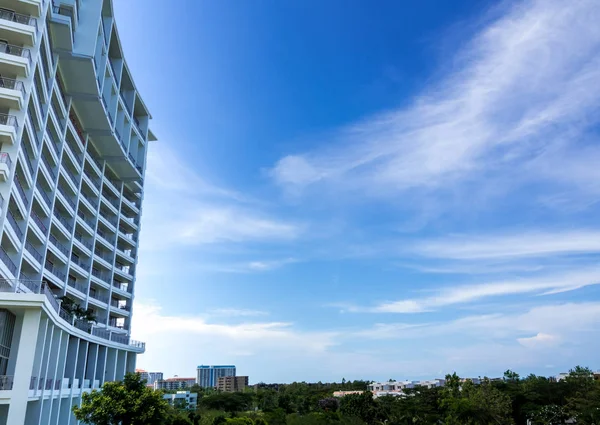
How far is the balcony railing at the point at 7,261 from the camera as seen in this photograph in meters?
26.5

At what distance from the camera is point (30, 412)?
85.8 ft

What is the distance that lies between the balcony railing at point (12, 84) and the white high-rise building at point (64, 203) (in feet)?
0.39

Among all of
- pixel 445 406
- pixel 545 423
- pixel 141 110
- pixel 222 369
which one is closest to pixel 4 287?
pixel 141 110

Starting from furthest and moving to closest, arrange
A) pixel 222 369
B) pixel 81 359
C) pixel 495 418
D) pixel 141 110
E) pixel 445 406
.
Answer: pixel 222 369 < pixel 141 110 < pixel 445 406 < pixel 495 418 < pixel 81 359

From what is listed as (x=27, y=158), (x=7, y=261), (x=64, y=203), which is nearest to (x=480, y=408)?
(x=64, y=203)

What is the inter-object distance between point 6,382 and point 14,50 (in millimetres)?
18771

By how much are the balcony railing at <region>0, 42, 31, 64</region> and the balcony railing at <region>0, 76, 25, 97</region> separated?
5.13 feet

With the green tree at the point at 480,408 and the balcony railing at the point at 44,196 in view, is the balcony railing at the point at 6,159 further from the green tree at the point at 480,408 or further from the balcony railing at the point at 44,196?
the green tree at the point at 480,408

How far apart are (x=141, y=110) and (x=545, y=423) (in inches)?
2131

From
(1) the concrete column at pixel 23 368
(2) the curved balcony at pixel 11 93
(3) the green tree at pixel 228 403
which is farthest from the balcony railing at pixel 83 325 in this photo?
(3) the green tree at pixel 228 403

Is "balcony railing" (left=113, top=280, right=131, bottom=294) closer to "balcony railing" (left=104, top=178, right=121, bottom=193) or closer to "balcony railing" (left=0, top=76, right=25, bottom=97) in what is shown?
"balcony railing" (left=104, top=178, right=121, bottom=193)

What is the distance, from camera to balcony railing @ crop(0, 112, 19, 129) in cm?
2694

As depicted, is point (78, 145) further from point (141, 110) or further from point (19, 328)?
point (19, 328)

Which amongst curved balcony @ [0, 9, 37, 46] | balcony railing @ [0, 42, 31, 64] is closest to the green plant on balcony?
balcony railing @ [0, 42, 31, 64]
